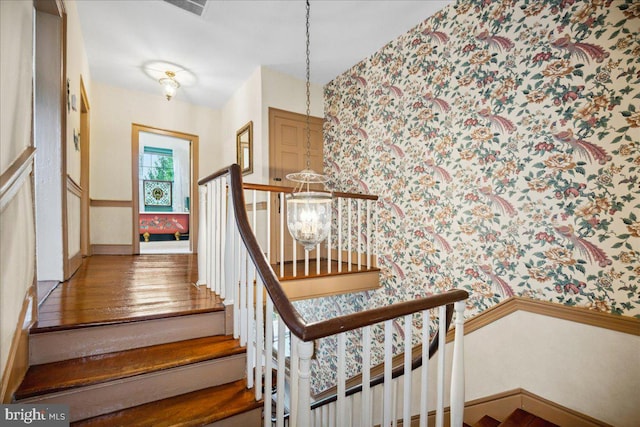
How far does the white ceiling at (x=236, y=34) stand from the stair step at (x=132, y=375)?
289cm

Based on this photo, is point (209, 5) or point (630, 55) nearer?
point (630, 55)

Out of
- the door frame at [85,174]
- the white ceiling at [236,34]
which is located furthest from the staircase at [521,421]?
the door frame at [85,174]

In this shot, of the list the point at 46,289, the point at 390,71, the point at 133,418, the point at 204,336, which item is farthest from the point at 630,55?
the point at 46,289

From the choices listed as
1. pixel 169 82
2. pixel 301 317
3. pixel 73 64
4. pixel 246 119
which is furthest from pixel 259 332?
pixel 169 82

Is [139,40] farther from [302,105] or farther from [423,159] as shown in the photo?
[423,159]

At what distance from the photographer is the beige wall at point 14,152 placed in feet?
3.43

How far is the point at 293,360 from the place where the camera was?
991mm

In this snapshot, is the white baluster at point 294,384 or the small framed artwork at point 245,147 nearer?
the white baluster at point 294,384

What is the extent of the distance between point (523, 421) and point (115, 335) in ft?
8.51

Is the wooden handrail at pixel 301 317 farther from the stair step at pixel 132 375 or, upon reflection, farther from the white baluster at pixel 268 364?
the stair step at pixel 132 375

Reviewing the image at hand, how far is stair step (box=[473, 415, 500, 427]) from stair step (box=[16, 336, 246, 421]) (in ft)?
5.60

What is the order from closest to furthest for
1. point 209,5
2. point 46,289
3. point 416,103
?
point 46,289
point 209,5
point 416,103

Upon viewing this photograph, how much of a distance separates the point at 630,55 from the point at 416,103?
4.83ft

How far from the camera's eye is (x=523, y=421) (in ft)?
5.99
